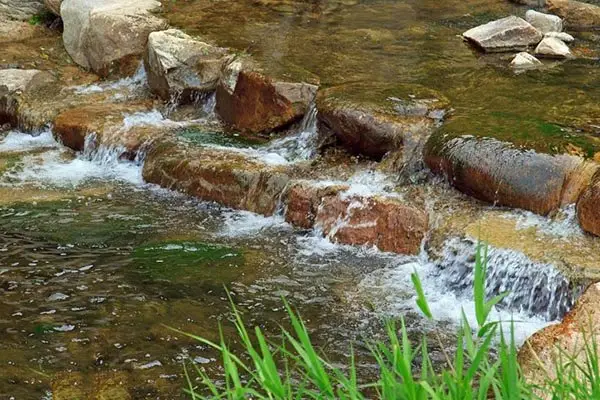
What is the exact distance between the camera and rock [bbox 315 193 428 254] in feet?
20.0

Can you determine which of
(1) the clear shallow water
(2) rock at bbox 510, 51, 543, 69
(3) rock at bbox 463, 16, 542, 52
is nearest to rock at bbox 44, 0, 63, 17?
(1) the clear shallow water

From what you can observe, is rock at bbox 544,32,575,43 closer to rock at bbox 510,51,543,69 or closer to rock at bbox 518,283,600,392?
rock at bbox 510,51,543,69

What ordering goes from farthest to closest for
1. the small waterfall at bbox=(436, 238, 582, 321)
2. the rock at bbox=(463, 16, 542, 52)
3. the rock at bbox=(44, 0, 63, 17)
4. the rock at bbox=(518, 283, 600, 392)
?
the rock at bbox=(44, 0, 63, 17), the rock at bbox=(463, 16, 542, 52), the small waterfall at bbox=(436, 238, 582, 321), the rock at bbox=(518, 283, 600, 392)

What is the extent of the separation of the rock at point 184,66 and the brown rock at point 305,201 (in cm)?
251

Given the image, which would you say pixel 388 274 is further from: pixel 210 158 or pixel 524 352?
pixel 524 352

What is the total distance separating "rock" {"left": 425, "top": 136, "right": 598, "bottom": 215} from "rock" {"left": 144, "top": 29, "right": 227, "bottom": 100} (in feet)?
10.9

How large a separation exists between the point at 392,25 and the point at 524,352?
7.78 metres

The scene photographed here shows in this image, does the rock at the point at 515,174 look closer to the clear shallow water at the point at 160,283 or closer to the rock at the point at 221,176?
the clear shallow water at the point at 160,283

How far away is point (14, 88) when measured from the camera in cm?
939

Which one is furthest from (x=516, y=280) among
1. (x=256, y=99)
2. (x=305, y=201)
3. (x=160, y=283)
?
(x=256, y=99)

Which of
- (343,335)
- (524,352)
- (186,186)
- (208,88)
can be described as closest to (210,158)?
(186,186)

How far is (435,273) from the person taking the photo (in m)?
5.85

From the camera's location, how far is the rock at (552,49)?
9102 mm

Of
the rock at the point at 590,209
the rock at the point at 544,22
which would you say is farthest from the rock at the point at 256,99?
the rock at the point at 544,22
